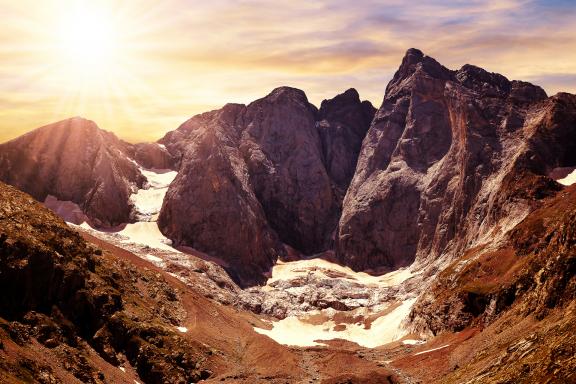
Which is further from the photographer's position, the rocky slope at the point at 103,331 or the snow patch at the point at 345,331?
the snow patch at the point at 345,331

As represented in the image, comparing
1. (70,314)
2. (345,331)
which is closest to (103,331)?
(70,314)

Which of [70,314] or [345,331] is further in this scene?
[345,331]

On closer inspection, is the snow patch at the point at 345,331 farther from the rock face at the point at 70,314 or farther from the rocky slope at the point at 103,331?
the rock face at the point at 70,314

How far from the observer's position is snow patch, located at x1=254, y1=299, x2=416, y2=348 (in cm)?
17725

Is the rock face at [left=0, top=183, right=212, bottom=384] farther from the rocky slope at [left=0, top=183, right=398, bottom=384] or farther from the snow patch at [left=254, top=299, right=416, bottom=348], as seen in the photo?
the snow patch at [left=254, top=299, right=416, bottom=348]

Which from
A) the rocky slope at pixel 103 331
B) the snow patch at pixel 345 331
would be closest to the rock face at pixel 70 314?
the rocky slope at pixel 103 331

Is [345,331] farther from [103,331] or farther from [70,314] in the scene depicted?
[70,314]

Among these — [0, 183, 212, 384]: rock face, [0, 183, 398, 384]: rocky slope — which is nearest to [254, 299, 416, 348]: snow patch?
[0, 183, 398, 384]: rocky slope

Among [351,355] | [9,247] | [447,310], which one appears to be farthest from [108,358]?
[447,310]

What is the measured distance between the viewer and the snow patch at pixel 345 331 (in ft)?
582

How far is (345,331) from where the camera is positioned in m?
190

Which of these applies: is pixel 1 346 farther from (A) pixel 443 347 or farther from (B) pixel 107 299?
(A) pixel 443 347

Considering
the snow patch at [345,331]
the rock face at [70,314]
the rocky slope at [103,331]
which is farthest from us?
the snow patch at [345,331]

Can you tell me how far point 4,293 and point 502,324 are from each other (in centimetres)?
8862
